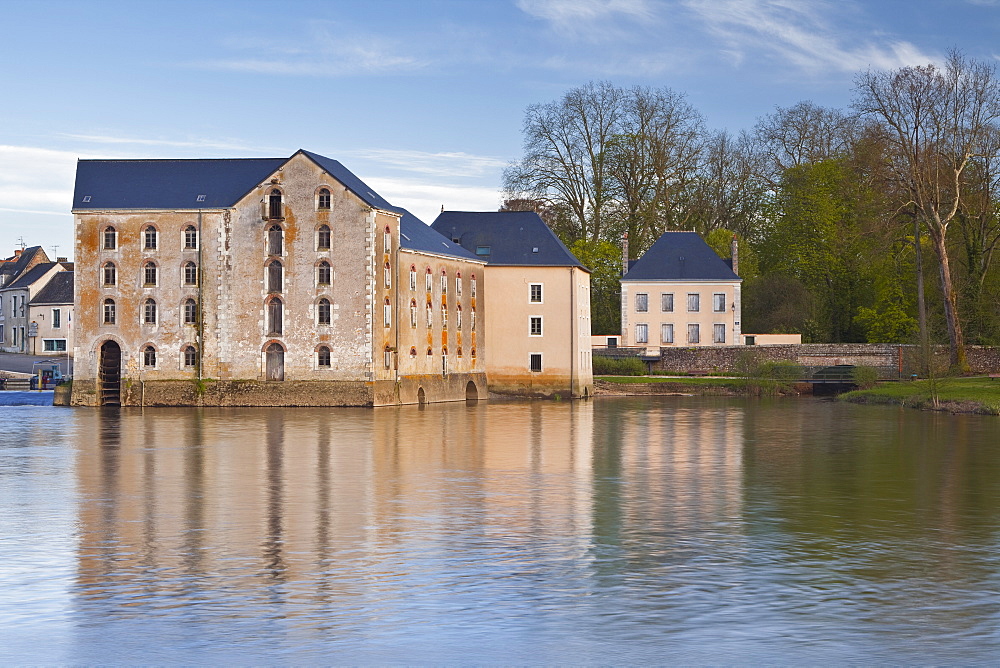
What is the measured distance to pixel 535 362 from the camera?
71.6 meters

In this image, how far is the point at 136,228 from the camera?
62.4 metres

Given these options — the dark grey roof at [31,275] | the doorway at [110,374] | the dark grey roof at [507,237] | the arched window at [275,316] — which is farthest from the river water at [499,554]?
the dark grey roof at [31,275]

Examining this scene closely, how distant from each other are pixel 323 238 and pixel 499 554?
147ft

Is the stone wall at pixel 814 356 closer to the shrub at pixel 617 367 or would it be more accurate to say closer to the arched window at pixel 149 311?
the shrub at pixel 617 367

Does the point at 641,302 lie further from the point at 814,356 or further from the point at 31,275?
the point at 31,275

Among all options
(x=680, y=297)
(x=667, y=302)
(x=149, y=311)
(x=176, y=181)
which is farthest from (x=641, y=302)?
(x=149, y=311)

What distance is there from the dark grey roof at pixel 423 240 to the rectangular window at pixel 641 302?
18.1 metres

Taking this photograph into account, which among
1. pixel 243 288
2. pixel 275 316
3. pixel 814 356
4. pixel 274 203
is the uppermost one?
pixel 274 203

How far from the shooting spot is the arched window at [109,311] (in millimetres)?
62500

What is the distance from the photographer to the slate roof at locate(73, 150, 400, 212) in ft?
204

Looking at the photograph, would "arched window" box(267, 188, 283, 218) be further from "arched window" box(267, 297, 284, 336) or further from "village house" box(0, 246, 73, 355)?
"village house" box(0, 246, 73, 355)

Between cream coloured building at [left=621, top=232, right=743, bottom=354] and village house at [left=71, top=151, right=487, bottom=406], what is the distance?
2641 cm

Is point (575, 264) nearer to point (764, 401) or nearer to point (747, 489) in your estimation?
point (764, 401)

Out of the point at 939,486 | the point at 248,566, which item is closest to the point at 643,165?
the point at 939,486
